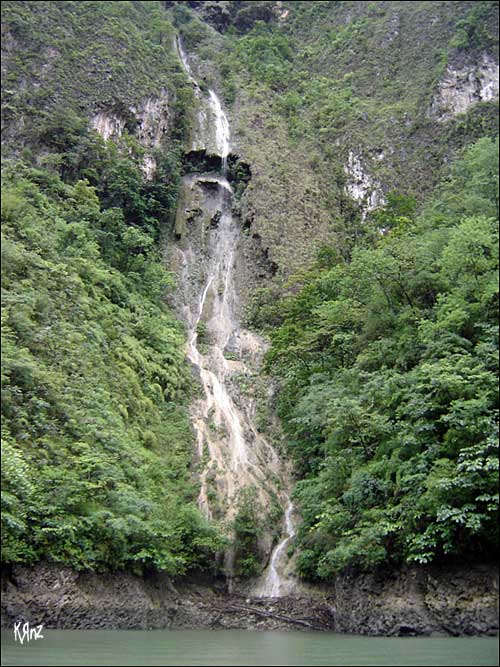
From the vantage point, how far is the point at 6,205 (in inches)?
1044

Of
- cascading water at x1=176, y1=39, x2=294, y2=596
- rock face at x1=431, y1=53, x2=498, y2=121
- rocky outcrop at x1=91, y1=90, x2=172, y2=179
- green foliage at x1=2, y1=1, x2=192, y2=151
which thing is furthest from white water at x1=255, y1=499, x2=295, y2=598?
rock face at x1=431, y1=53, x2=498, y2=121

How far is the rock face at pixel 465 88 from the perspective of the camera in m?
48.0

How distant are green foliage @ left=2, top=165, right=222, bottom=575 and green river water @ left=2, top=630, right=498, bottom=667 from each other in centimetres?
313

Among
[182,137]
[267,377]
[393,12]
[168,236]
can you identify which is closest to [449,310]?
[267,377]

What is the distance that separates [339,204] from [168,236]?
13.1 metres

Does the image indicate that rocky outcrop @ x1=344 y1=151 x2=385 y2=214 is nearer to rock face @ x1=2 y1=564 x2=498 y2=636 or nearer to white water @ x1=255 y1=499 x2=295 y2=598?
white water @ x1=255 y1=499 x2=295 y2=598

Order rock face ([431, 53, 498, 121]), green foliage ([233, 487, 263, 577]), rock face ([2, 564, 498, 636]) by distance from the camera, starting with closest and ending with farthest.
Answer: rock face ([2, 564, 498, 636])
green foliage ([233, 487, 263, 577])
rock face ([431, 53, 498, 121])

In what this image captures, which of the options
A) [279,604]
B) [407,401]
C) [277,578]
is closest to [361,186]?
[407,401]

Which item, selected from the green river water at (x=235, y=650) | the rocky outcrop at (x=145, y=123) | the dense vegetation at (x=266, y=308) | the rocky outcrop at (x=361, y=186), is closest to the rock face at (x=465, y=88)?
the dense vegetation at (x=266, y=308)

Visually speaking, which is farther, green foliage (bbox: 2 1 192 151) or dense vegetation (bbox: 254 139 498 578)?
green foliage (bbox: 2 1 192 151)

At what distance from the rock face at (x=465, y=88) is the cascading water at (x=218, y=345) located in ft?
53.9

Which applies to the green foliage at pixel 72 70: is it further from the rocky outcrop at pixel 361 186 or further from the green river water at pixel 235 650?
the green river water at pixel 235 650

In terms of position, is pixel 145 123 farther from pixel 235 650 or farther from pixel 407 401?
pixel 235 650

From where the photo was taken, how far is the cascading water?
88.7ft
